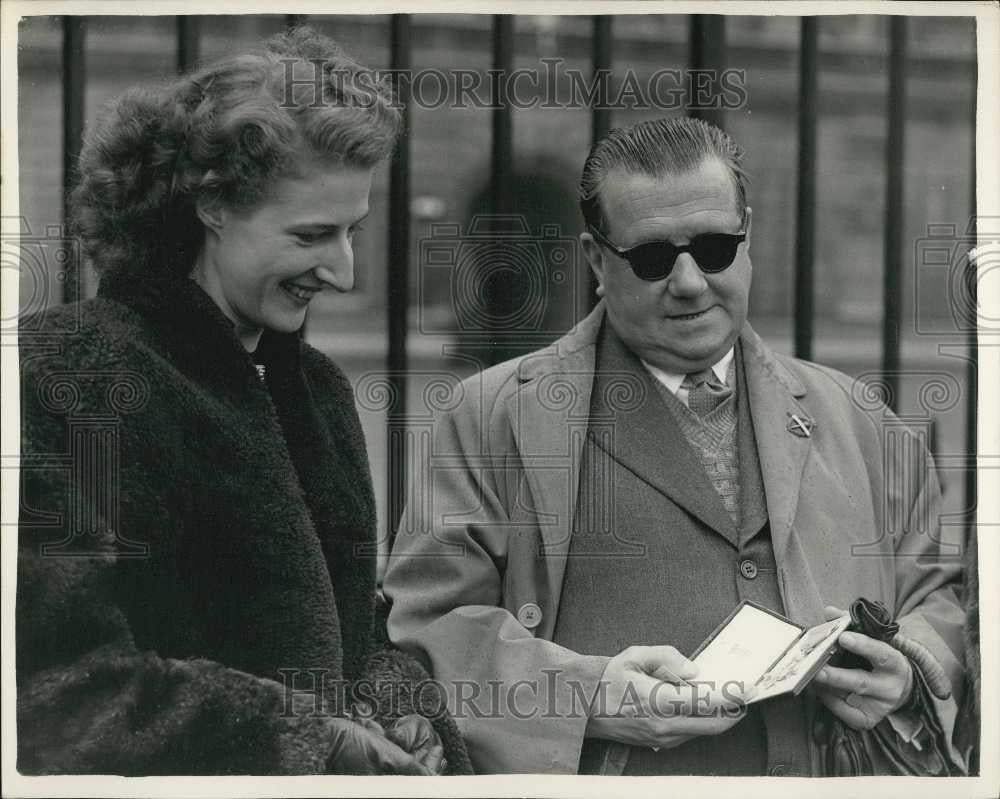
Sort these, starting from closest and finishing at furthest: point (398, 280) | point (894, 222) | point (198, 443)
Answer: point (198, 443)
point (398, 280)
point (894, 222)

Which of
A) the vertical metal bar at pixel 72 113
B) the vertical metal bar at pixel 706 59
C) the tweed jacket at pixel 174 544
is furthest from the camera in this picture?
the vertical metal bar at pixel 706 59

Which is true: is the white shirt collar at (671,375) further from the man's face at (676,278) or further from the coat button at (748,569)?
the coat button at (748,569)

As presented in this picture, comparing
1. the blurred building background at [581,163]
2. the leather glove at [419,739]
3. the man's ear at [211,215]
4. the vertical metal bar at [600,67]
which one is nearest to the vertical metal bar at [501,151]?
the blurred building background at [581,163]

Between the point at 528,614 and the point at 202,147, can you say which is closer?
the point at 202,147

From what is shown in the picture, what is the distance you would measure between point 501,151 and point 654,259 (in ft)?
Answer: 1.36

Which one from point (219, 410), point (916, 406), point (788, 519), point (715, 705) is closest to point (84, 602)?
point (219, 410)

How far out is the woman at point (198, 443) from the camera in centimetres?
230

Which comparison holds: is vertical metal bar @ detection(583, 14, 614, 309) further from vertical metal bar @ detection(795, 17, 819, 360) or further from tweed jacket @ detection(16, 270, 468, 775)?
tweed jacket @ detection(16, 270, 468, 775)

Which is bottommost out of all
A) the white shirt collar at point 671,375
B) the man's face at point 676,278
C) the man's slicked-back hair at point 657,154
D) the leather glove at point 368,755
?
the leather glove at point 368,755

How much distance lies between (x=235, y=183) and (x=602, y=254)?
2.31ft

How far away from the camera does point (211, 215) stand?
2.33m

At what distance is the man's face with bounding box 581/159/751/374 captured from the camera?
8.01 feet

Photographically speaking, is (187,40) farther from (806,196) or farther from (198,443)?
(806,196)

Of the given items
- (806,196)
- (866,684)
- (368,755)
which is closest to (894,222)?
(806,196)
